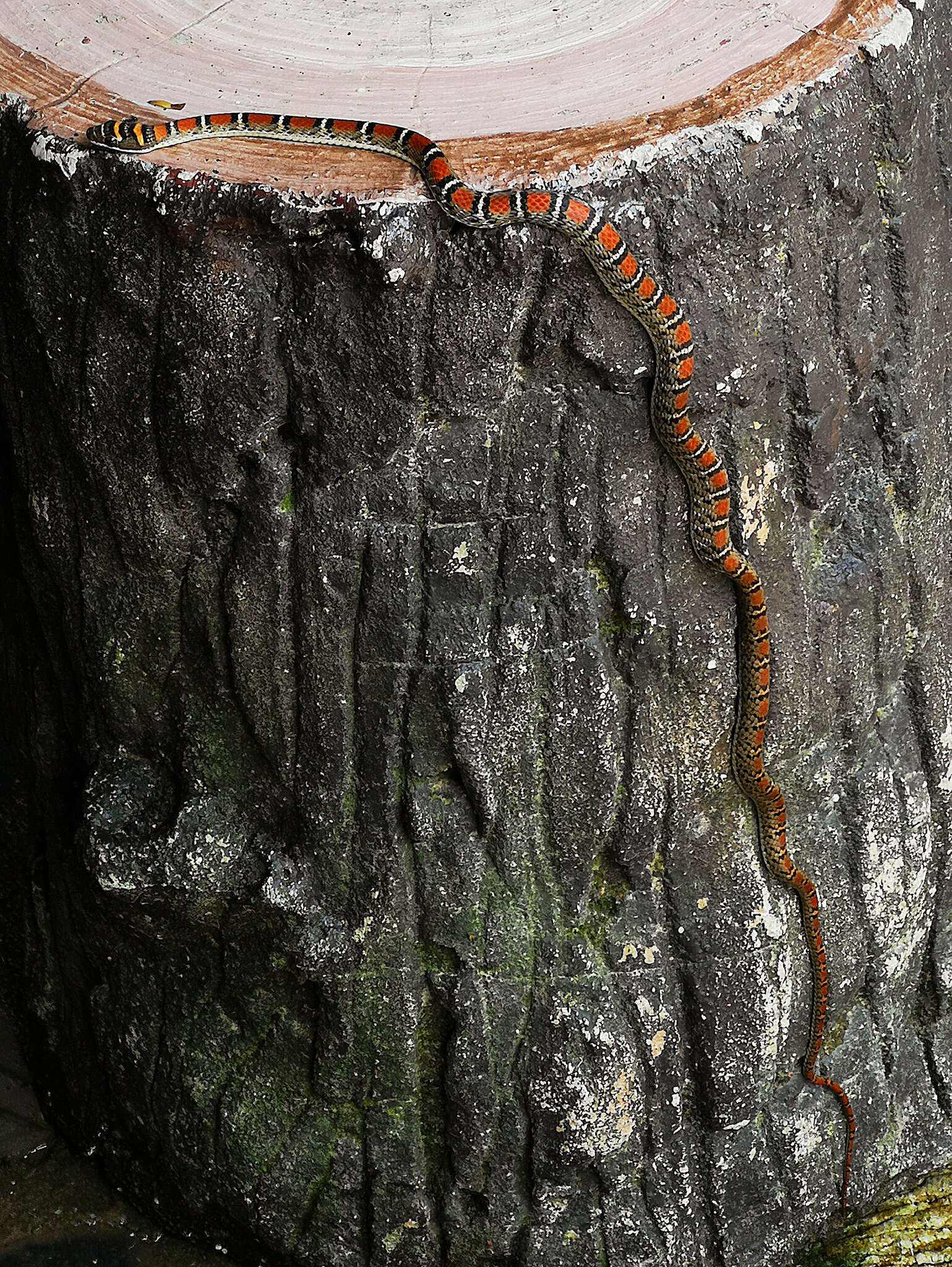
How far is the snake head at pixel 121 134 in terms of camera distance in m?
2.88

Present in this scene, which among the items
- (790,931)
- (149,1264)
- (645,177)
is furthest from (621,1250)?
(645,177)

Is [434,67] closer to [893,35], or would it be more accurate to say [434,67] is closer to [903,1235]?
[893,35]

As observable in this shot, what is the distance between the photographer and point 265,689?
3256 millimetres

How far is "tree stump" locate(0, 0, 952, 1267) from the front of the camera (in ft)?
9.49

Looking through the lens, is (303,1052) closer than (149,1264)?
Yes

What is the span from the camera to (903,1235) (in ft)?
12.8

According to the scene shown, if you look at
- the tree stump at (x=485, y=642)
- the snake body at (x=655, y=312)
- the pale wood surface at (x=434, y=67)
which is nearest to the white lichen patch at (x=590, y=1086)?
the tree stump at (x=485, y=642)

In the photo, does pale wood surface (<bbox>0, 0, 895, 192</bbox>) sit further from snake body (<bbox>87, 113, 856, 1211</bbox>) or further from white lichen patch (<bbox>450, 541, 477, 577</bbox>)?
white lichen patch (<bbox>450, 541, 477, 577</bbox>)

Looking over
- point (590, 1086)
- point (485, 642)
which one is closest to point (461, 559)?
point (485, 642)

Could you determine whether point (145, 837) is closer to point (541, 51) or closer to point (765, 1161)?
point (765, 1161)

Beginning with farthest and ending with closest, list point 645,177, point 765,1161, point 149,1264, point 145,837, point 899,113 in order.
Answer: point 149,1264 < point 765,1161 < point 145,837 < point 899,113 < point 645,177

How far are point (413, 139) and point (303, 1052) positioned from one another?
200 cm

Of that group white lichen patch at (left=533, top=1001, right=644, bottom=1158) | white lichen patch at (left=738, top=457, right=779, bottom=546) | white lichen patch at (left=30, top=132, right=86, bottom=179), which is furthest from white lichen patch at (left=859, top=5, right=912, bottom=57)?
white lichen patch at (left=533, top=1001, right=644, bottom=1158)

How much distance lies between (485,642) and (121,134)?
1191 mm
